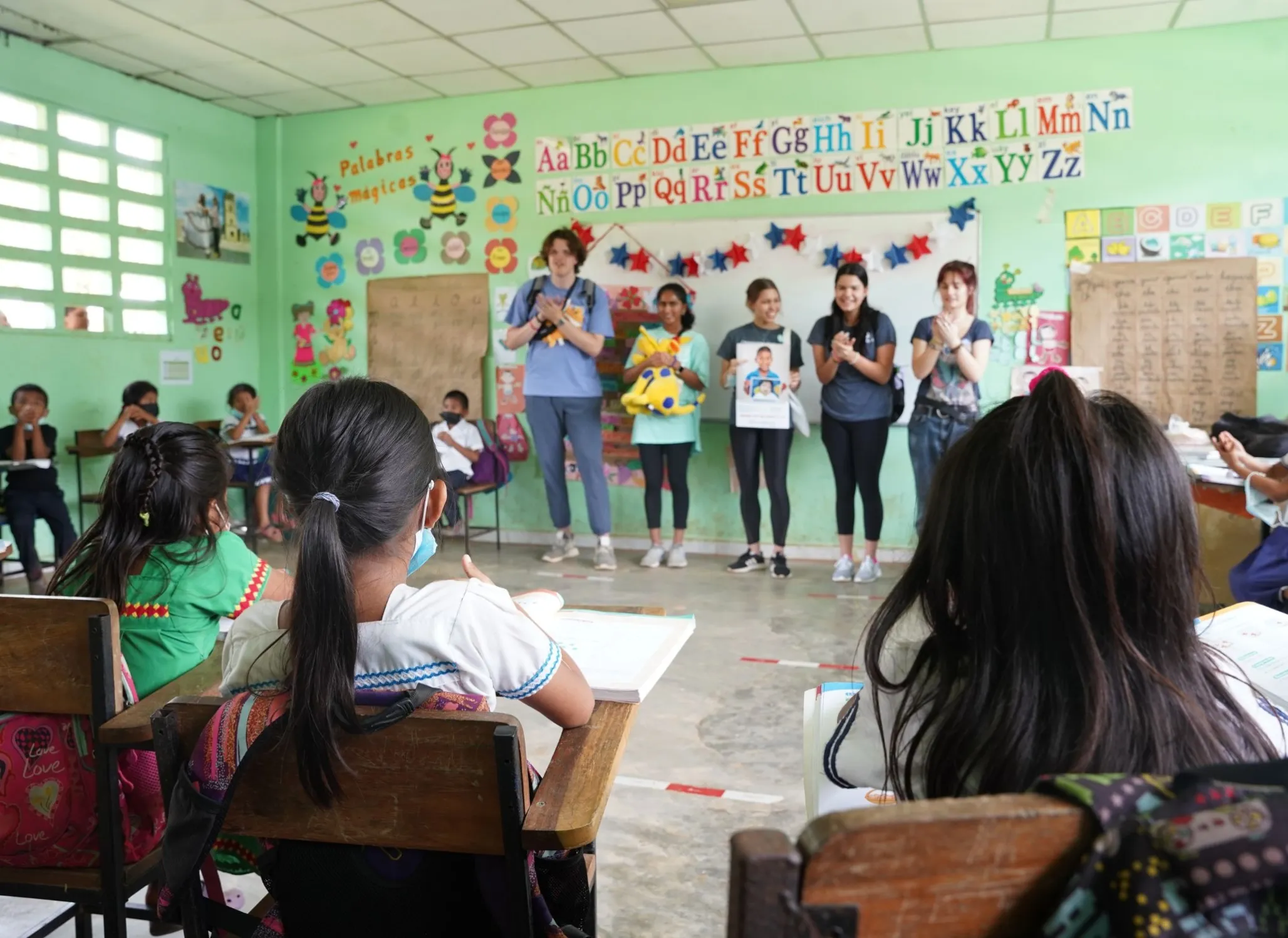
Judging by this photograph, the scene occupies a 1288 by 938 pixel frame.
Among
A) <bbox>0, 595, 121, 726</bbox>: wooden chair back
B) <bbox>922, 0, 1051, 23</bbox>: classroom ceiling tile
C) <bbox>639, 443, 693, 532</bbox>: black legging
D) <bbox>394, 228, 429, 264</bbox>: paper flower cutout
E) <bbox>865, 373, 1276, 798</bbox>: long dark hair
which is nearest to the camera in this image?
<bbox>865, 373, 1276, 798</bbox>: long dark hair

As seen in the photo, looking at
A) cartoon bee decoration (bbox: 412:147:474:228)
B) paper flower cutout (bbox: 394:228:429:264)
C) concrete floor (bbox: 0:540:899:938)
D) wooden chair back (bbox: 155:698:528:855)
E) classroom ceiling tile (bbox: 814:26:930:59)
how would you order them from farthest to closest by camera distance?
paper flower cutout (bbox: 394:228:429:264)
cartoon bee decoration (bbox: 412:147:474:228)
classroom ceiling tile (bbox: 814:26:930:59)
concrete floor (bbox: 0:540:899:938)
wooden chair back (bbox: 155:698:528:855)

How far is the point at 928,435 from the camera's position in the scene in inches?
194

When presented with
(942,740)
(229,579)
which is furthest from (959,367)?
(942,740)

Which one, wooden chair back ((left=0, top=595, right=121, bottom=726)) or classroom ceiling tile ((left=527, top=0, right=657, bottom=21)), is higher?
classroom ceiling tile ((left=527, top=0, right=657, bottom=21))

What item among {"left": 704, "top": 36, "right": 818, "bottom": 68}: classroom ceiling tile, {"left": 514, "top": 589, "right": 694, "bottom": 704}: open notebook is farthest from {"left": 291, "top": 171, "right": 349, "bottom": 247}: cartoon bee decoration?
{"left": 514, "top": 589, "right": 694, "bottom": 704}: open notebook

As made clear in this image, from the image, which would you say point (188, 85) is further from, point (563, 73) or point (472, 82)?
point (563, 73)

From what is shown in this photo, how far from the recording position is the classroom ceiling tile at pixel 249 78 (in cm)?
558

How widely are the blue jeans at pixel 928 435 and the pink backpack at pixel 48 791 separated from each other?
400cm

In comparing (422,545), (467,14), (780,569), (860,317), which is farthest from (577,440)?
(422,545)

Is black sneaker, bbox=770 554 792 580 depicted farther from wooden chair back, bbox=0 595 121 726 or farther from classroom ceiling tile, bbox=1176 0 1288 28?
wooden chair back, bbox=0 595 121 726

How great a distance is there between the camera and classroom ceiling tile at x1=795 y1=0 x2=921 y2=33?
459 centimetres

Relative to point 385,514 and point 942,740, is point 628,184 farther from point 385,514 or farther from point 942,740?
point 942,740

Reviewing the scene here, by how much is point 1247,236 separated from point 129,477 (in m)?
5.07

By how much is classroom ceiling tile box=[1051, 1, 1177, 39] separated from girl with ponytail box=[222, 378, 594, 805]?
4.62 m
